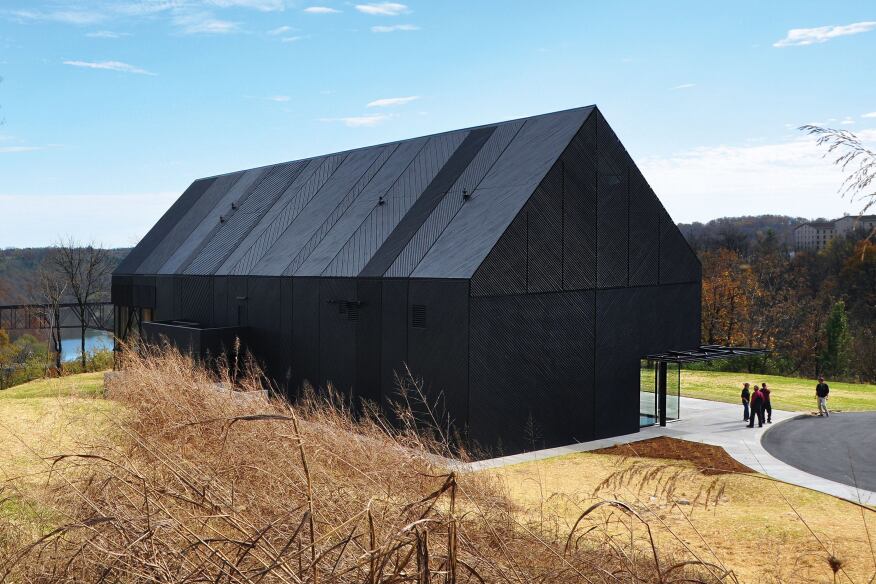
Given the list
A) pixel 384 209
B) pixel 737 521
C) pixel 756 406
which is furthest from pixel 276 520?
pixel 756 406

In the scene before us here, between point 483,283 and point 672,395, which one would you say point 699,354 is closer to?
point 672,395

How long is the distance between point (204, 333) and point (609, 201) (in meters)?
11.9

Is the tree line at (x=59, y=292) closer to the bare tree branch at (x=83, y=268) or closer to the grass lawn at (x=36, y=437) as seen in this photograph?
the bare tree branch at (x=83, y=268)

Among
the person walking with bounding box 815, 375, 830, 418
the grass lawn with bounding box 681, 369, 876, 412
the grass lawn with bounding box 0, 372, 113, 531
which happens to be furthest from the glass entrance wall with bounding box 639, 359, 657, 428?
the grass lawn with bounding box 0, 372, 113, 531

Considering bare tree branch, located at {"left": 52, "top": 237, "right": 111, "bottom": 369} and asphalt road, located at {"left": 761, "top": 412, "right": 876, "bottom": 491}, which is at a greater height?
bare tree branch, located at {"left": 52, "top": 237, "right": 111, "bottom": 369}

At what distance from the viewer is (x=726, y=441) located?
1864 cm

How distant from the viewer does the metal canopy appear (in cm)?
1981

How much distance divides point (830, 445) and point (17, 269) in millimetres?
71874

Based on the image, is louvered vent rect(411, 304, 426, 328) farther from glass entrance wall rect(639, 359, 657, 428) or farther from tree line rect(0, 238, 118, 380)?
tree line rect(0, 238, 118, 380)

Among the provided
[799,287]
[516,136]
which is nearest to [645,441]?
[516,136]

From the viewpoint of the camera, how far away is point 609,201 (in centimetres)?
1927

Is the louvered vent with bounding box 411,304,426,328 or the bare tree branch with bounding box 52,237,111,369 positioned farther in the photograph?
the bare tree branch with bounding box 52,237,111,369

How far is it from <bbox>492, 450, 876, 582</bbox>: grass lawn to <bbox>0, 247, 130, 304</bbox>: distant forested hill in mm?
58551

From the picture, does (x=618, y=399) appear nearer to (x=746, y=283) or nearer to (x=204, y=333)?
(x=204, y=333)
